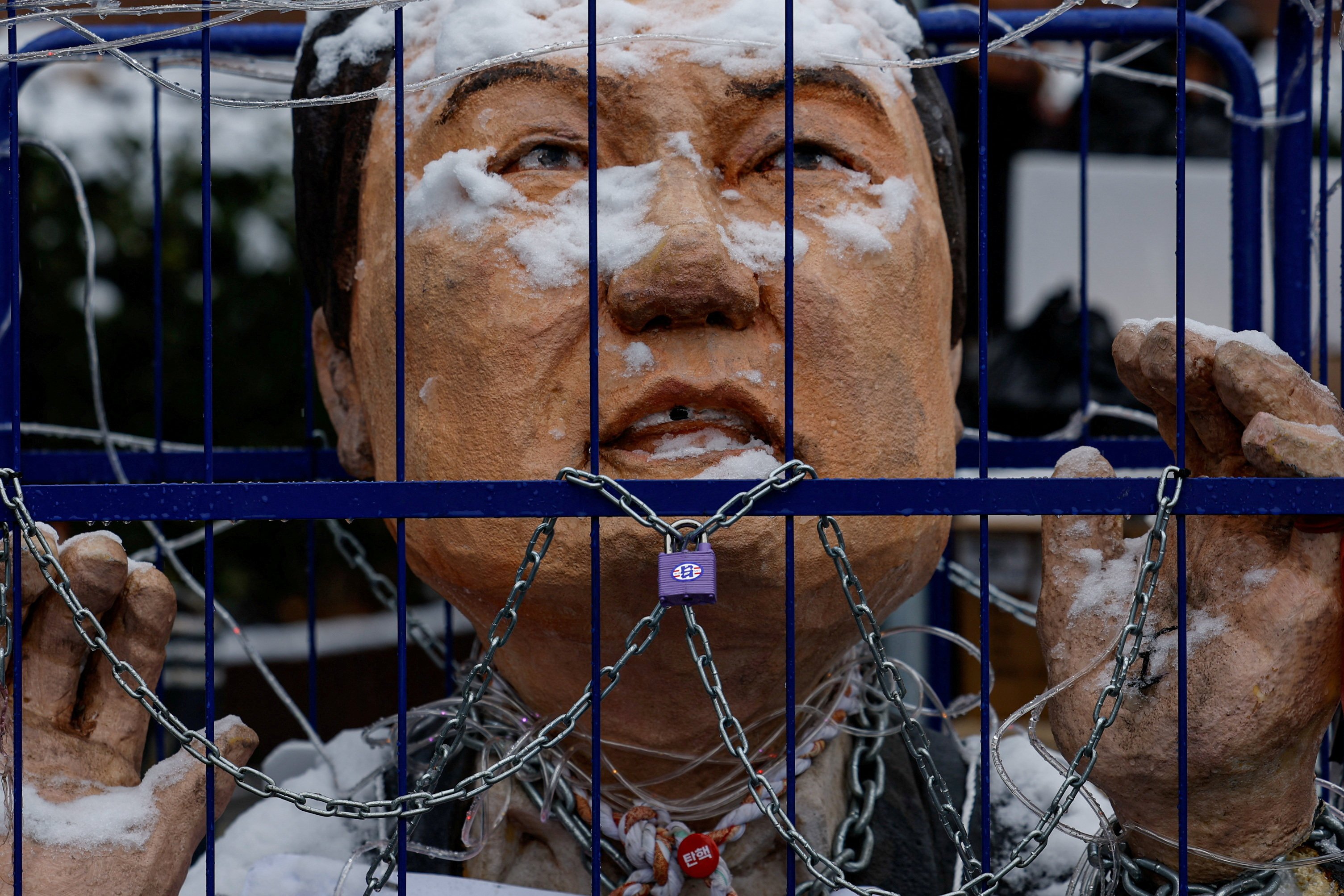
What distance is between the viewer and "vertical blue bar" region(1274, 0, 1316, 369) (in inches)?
97.0

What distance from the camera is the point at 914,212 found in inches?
77.3

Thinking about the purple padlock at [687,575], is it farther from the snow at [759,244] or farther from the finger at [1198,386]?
A: the finger at [1198,386]

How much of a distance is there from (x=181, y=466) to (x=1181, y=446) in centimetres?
183

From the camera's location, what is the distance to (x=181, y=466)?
2.64 m

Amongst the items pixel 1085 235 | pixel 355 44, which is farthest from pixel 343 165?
pixel 1085 235

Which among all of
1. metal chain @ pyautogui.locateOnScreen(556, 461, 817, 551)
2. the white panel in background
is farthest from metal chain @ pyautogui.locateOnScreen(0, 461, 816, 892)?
the white panel in background

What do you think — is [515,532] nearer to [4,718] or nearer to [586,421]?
[586,421]

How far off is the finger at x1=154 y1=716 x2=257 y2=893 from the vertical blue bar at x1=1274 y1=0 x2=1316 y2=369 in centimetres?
183

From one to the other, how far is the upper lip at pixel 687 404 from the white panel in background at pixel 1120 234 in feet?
9.83

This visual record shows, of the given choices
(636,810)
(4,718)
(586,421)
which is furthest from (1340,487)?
(4,718)

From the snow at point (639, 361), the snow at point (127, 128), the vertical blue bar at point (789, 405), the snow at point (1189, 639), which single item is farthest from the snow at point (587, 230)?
the snow at point (127, 128)

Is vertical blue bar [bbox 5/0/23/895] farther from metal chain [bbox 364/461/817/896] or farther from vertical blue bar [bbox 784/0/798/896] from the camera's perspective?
vertical blue bar [bbox 784/0/798/896]

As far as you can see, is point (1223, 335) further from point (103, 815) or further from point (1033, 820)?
point (103, 815)

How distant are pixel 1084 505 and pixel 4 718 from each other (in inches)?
51.0
